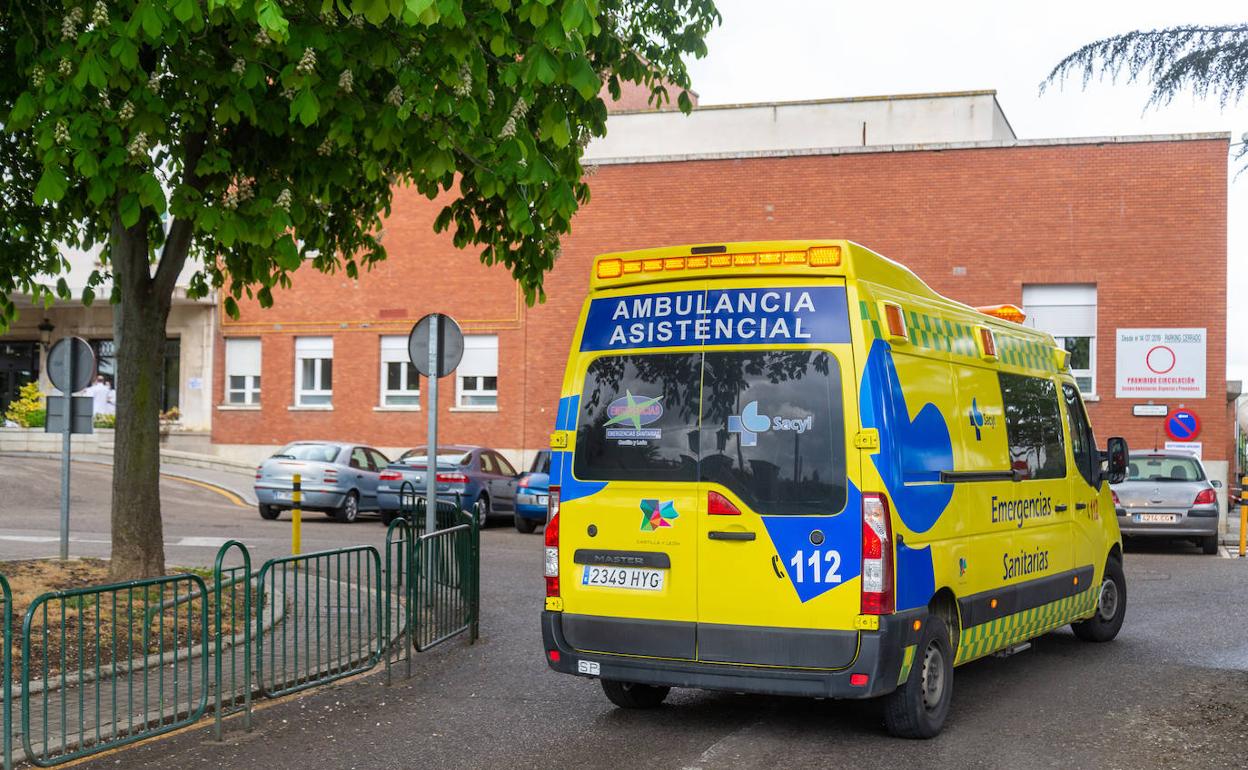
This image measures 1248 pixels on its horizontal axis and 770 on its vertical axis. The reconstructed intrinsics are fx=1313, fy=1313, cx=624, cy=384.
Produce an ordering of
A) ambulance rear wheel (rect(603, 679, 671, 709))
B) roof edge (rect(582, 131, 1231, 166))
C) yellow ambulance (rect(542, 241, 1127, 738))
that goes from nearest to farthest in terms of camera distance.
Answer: yellow ambulance (rect(542, 241, 1127, 738))
ambulance rear wheel (rect(603, 679, 671, 709))
roof edge (rect(582, 131, 1231, 166))

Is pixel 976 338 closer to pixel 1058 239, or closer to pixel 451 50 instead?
pixel 451 50

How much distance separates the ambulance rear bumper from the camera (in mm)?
6590

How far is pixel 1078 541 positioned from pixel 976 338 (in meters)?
2.34

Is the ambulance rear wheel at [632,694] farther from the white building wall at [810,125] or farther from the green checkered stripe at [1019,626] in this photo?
the white building wall at [810,125]

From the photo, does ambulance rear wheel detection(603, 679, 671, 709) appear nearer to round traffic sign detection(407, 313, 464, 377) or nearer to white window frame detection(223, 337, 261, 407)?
round traffic sign detection(407, 313, 464, 377)

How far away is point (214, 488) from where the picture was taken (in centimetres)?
2997

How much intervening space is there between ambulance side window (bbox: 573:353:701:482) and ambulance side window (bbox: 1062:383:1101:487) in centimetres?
405

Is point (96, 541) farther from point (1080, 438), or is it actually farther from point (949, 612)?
point (949, 612)

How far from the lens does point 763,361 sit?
7.02 m

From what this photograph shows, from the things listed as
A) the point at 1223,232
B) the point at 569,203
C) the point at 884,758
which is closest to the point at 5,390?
the point at 1223,232

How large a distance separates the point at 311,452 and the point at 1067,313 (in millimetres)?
16200

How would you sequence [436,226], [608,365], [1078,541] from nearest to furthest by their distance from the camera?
[608,365], [1078,541], [436,226]

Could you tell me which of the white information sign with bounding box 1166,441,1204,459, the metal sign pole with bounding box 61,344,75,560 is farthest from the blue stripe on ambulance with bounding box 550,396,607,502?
the white information sign with bounding box 1166,441,1204,459

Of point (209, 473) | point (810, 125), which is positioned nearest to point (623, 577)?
point (209, 473)
